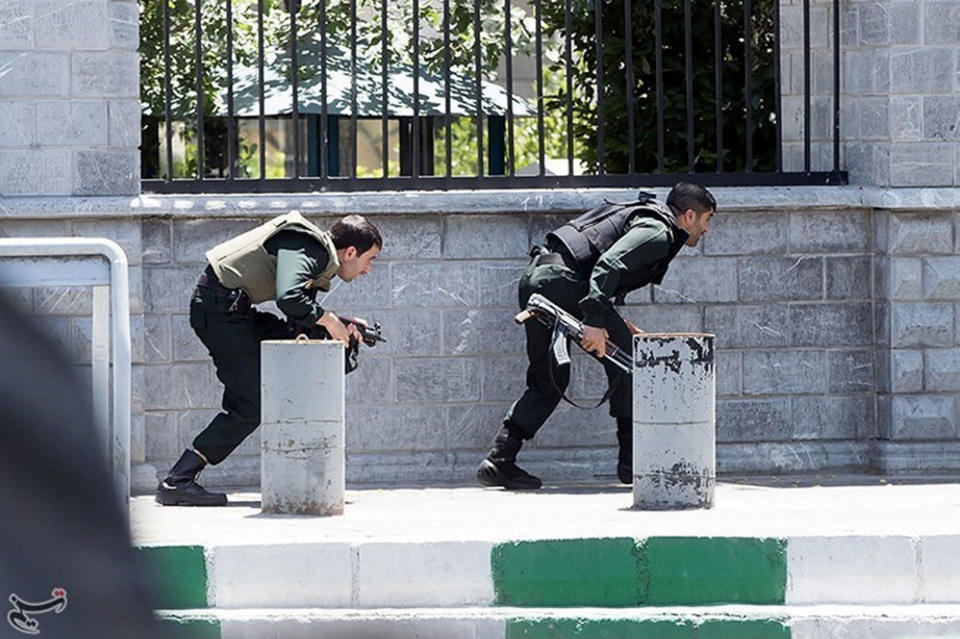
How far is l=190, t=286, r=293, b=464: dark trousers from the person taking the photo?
7.72 m

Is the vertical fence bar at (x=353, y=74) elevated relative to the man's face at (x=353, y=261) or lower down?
elevated

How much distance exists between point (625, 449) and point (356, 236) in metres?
1.78

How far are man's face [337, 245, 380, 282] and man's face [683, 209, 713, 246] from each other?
147 cm

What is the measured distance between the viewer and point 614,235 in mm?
8258

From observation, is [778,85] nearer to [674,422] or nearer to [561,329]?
[561,329]

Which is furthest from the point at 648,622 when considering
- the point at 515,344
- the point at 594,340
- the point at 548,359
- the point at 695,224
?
the point at 515,344

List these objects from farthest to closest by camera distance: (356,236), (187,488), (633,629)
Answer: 1. (187,488)
2. (356,236)
3. (633,629)

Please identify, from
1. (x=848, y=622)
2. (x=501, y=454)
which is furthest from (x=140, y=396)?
(x=848, y=622)

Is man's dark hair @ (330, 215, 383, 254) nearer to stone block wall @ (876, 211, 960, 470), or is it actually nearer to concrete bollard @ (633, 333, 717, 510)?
concrete bollard @ (633, 333, 717, 510)

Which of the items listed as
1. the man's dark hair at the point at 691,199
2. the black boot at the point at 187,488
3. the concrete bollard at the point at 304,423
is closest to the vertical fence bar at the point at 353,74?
the man's dark hair at the point at 691,199

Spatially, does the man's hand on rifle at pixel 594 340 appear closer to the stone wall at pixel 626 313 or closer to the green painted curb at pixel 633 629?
the stone wall at pixel 626 313

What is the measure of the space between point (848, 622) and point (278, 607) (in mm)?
1940

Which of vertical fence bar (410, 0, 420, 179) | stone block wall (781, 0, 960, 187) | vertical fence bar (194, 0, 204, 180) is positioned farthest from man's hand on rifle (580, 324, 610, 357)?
vertical fence bar (194, 0, 204, 180)

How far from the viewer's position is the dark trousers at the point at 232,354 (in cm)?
772
